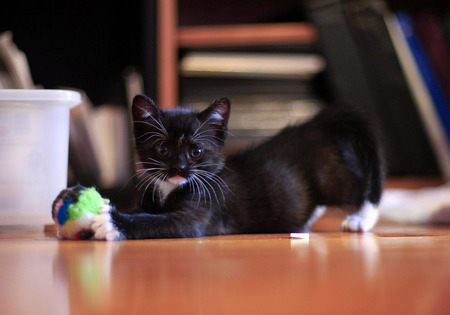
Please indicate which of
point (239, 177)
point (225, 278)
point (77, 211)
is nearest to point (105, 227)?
point (77, 211)

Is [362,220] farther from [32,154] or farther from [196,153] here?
[32,154]

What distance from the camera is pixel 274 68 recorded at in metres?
2.42

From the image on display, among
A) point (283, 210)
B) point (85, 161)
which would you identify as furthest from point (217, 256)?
point (85, 161)

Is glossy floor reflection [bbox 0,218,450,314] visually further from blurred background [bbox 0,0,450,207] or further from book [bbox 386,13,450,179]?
book [bbox 386,13,450,179]

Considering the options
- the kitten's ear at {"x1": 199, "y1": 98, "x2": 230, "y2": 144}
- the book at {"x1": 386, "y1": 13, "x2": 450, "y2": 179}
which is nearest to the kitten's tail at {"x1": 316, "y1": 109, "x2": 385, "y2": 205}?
the kitten's ear at {"x1": 199, "y1": 98, "x2": 230, "y2": 144}

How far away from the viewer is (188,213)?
116 cm

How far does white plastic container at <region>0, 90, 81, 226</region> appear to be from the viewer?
1269mm

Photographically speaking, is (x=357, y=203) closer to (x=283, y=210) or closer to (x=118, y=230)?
(x=283, y=210)

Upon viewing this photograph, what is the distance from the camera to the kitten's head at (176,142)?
1.18 m

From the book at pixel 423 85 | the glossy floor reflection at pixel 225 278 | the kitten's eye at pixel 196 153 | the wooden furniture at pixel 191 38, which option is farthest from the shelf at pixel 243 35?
the glossy floor reflection at pixel 225 278

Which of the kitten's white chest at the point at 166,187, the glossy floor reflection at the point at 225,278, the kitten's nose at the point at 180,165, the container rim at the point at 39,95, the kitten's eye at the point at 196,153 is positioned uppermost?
the container rim at the point at 39,95

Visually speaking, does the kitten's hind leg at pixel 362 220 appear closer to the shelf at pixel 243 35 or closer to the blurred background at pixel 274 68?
the blurred background at pixel 274 68

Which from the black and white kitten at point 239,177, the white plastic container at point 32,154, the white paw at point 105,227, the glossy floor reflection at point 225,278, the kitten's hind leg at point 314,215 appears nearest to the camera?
the glossy floor reflection at point 225,278

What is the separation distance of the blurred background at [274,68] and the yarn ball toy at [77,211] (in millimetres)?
1190
